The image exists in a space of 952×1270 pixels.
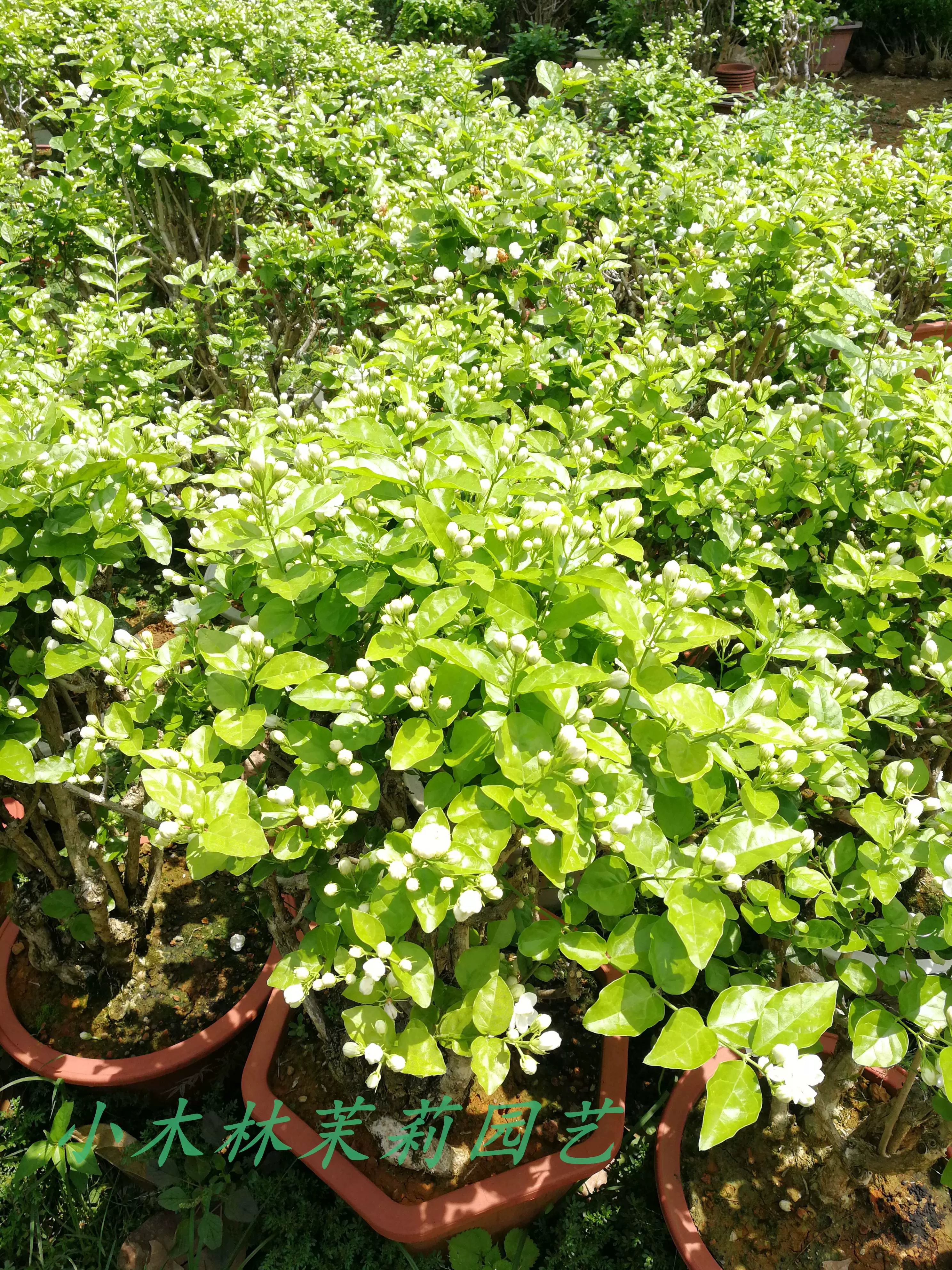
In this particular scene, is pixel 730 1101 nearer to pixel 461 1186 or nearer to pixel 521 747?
pixel 521 747

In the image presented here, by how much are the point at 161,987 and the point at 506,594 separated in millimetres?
1818

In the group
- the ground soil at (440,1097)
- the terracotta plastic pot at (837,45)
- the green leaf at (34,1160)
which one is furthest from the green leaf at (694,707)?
the terracotta plastic pot at (837,45)

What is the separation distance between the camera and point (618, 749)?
1115 millimetres

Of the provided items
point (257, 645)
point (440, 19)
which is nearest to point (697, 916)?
point (257, 645)

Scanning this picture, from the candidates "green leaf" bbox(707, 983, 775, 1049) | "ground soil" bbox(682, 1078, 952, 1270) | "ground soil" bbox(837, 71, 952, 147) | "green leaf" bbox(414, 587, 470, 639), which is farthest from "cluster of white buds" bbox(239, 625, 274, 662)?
"ground soil" bbox(837, 71, 952, 147)

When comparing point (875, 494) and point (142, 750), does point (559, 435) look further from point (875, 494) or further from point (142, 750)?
point (142, 750)

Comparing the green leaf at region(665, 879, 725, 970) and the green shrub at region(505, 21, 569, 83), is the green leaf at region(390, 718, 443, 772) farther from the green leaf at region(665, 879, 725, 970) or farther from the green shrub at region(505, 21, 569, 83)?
the green shrub at region(505, 21, 569, 83)

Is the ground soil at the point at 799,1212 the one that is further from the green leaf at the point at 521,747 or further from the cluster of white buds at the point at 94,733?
the cluster of white buds at the point at 94,733

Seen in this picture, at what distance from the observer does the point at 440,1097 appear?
1.88m

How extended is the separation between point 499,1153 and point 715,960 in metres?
0.81

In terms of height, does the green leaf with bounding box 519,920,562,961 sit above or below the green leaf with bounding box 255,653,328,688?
below

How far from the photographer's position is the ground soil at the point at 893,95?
31.8ft

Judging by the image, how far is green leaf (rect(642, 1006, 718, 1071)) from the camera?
1018mm

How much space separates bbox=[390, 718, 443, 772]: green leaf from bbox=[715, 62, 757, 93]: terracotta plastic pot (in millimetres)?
10396
